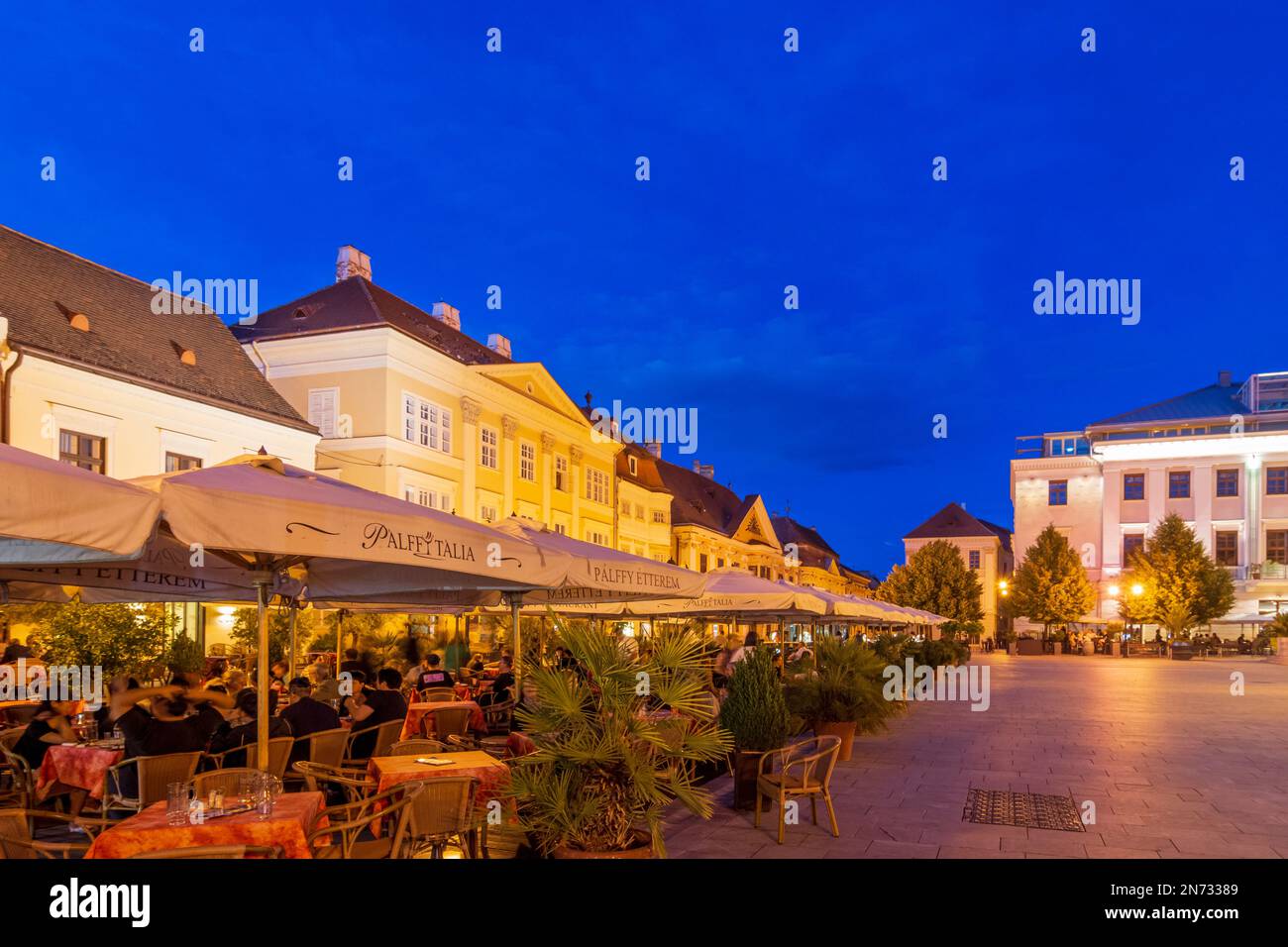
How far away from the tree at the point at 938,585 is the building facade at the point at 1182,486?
27.0ft

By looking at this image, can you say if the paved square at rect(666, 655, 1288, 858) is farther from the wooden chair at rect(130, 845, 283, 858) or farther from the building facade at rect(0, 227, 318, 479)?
the building facade at rect(0, 227, 318, 479)

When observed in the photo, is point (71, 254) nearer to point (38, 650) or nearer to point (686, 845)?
point (38, 650)

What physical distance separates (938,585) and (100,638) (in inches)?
1831

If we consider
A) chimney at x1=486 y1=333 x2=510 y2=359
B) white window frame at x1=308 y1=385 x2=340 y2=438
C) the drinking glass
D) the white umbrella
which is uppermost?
chimney at x1=486 y1=333 x2=510 y2=359

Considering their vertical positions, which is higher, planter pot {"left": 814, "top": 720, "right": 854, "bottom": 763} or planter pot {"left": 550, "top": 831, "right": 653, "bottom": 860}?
planter pot {"left": 550, "top": 831, "right": 653, "bottom": 860}

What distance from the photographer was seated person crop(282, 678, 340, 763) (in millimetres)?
8727

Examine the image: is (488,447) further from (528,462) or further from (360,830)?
(360,830)

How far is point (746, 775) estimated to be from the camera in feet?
31.6

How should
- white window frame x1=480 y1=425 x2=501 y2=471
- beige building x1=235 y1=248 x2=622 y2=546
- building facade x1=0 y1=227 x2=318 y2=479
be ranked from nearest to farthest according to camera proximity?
building facade x1=0 y1=227 x2=318 y2=479 → beige building x1=235 y1=248 x2=622 y2=546 → white window frame x1=480 y1=425 x2=501 y2=471

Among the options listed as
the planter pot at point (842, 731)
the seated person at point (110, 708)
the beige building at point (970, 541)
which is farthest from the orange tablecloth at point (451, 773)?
the beige building at point (970, 541)

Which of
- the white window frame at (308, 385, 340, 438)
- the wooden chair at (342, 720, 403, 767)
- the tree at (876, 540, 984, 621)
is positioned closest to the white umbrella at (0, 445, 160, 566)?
the wooden chair at (342, 720, 403, 767)

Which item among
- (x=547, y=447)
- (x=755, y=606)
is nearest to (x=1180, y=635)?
(x=547, y=447)

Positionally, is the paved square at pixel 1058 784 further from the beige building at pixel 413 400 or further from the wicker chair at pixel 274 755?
the beige building at pixel 413 400
